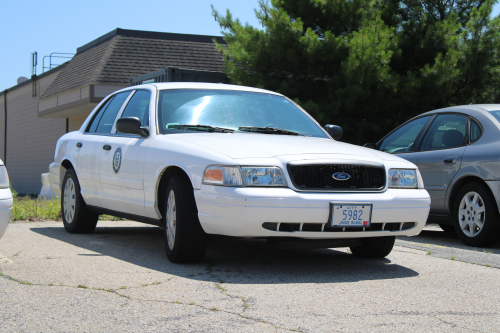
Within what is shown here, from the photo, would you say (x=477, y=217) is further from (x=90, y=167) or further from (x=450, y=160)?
(x=90, y=167)

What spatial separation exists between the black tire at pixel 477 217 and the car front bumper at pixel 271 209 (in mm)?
2101

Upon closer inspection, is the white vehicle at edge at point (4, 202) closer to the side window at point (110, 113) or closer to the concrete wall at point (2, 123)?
the side window at point (110, 113)

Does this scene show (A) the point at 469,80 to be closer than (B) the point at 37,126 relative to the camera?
Yes

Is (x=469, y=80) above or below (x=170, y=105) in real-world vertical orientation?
above

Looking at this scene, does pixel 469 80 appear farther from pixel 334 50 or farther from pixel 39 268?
pixel 39 268

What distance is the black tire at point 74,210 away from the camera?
23.2ft

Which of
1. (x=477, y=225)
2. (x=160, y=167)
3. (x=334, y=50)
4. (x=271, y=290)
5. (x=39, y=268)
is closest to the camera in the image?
(x=271, y=290)

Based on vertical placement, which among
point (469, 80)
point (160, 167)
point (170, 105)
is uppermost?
point (469, 80)

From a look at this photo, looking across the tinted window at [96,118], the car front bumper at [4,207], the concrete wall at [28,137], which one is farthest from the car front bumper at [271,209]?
the concrete wall at [28,137]

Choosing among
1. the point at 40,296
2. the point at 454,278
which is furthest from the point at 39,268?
the point at 454,278

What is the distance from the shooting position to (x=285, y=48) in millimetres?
13484

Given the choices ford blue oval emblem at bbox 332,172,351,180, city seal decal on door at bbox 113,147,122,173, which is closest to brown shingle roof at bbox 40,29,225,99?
city seal decal on door at bbox 113,147,122,173

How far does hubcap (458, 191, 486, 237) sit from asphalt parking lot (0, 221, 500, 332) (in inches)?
16.3

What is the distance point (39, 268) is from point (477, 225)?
4.46 meters
